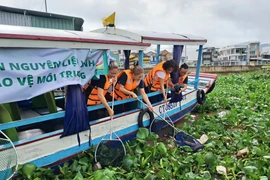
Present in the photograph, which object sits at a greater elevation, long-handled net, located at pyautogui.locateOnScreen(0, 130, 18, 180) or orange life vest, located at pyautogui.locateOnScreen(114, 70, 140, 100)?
orange life vest, located at pyautogui.locateOnScreen(114, 70, 140, 100)

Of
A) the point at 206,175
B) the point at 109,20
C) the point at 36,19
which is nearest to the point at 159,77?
the point at 109,20

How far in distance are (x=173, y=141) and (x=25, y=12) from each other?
857cm

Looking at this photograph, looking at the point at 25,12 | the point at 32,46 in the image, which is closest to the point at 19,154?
the point at 32,46

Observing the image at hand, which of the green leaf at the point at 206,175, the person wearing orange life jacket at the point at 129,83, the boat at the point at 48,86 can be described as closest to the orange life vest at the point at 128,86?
the person wearing orange life jacket at the point at 129,83

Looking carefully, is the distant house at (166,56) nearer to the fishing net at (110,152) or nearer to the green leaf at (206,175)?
the fishing net at (110,152)

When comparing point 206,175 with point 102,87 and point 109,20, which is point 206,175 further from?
point 109,20

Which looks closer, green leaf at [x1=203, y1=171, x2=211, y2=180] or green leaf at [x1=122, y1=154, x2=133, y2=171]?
green leaf at [x1=203, y1=171, x2=211, y2=180]

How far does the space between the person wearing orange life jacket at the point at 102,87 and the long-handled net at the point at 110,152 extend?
1.15 ft

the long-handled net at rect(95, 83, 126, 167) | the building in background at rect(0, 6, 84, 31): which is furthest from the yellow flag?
the building in background at rect(0, 6, 84, 31)

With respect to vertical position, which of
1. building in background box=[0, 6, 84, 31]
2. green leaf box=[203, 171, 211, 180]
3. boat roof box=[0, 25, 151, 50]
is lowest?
green leaf box=[203, 171, 211, 180]

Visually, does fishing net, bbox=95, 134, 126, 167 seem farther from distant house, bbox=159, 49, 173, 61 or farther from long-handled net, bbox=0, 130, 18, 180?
distant house, bbox=159, 49, 173, 61

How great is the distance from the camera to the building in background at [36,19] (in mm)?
9352

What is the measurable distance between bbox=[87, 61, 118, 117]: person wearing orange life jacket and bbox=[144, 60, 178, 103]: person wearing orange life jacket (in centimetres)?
127

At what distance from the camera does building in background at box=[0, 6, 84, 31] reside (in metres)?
9.35
